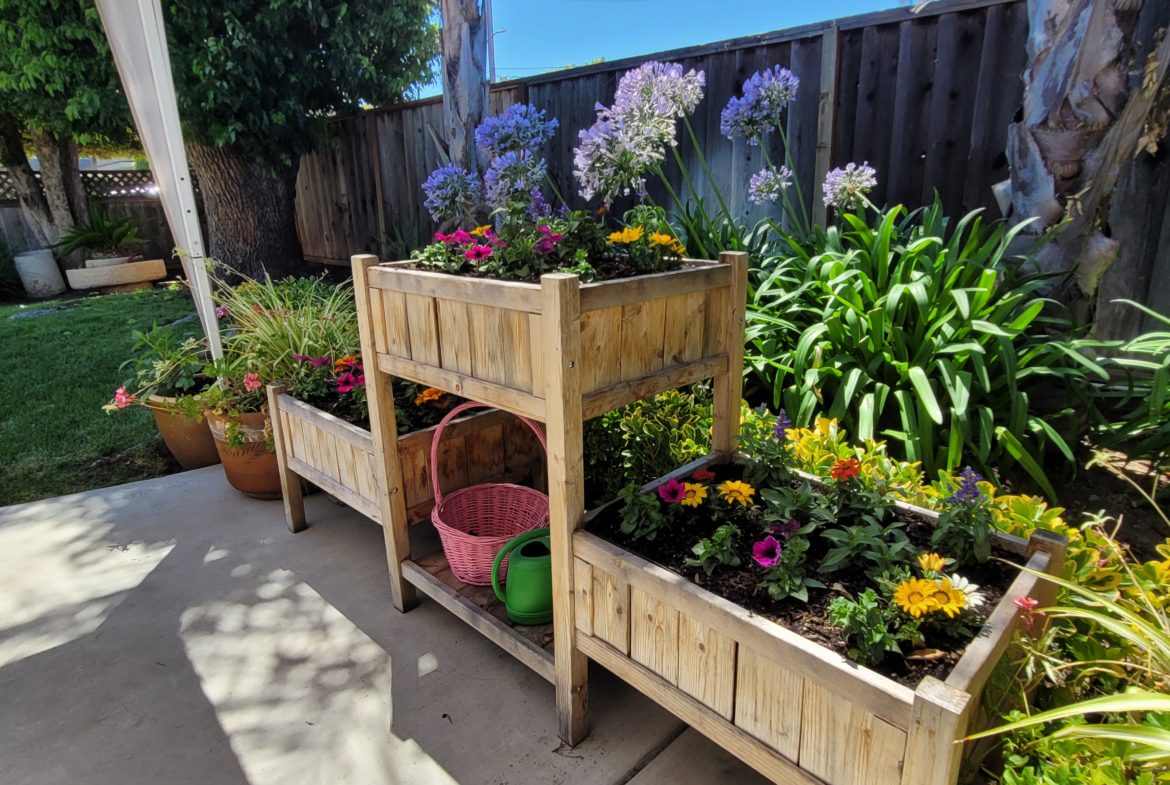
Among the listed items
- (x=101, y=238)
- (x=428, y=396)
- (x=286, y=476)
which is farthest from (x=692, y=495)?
(x=101, y=238)

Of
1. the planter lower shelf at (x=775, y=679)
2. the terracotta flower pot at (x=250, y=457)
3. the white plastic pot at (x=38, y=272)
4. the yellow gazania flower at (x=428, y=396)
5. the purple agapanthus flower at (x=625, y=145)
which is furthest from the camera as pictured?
the white plastic pot at (x=38, y=272)

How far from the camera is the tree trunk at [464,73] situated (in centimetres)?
296

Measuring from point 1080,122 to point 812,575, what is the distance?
65.2 inches

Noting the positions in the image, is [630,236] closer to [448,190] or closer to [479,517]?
[448,190]

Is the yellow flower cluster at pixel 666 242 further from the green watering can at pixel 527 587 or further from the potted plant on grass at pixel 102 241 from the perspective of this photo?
the potted plant on grass at pixel 102 241

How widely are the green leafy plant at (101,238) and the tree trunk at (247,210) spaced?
11.3 ft

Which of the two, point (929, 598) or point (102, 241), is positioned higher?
point (102, 241)

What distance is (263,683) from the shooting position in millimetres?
1776

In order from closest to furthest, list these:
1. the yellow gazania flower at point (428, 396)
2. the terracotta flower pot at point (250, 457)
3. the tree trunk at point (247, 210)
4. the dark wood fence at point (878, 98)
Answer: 1. the yellow gazania flower at point (428, 396)
2. the dark wood fence at point (878, 98)
3. the terracotta flower pot at point (250, 457)
4. the tree trunk at point (247, 210)

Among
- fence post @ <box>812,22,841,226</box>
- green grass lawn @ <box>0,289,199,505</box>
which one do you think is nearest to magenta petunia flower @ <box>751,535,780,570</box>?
fence post @ <box>812,22,841,226</box>

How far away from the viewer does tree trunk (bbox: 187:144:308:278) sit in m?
5.50

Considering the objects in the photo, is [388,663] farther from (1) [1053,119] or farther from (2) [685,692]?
(1) [1053,119]

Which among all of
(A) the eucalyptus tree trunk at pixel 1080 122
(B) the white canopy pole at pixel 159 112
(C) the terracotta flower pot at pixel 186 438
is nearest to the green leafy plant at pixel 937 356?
(A) the eucalyptus tree trunk at pixel 1080 122

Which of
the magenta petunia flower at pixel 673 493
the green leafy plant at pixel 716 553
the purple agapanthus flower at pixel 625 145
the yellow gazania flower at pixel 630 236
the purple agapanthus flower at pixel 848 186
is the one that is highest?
the purple agapanthus flower at pixel 625 145
